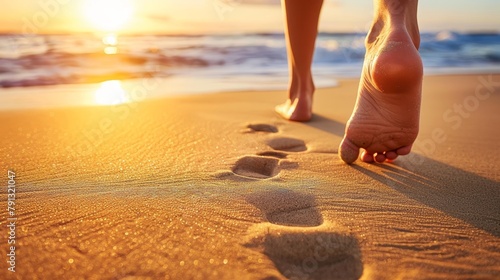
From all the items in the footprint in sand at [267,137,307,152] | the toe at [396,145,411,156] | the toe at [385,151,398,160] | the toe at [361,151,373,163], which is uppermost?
the toe at [396,145,411,156]

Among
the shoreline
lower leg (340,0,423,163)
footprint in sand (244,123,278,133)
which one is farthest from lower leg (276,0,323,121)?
the shoreline

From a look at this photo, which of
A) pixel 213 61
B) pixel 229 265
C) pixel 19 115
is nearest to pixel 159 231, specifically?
pixel 229 265

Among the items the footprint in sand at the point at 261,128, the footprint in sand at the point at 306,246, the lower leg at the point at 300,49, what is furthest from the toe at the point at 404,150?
the lower leg at the point at 300,49

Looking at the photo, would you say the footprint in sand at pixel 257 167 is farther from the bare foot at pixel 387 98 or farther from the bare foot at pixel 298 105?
the bare foot at pixel 298 105

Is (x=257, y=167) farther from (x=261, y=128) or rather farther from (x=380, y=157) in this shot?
(x=261, y=128)

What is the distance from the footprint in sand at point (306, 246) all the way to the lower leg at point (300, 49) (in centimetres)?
133

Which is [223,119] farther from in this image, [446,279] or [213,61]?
[213,61]

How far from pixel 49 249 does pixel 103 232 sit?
120mm

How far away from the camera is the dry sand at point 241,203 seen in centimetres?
97

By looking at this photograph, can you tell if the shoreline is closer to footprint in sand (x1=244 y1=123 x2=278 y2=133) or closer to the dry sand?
the dry sand

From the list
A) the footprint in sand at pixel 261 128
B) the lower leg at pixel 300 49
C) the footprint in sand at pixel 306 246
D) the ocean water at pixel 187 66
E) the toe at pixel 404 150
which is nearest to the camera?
the footprint in sand at pixel 306 246

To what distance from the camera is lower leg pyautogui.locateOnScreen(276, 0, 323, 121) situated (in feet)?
7.72

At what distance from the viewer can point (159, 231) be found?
1.09 metres

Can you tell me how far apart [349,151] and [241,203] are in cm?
52
